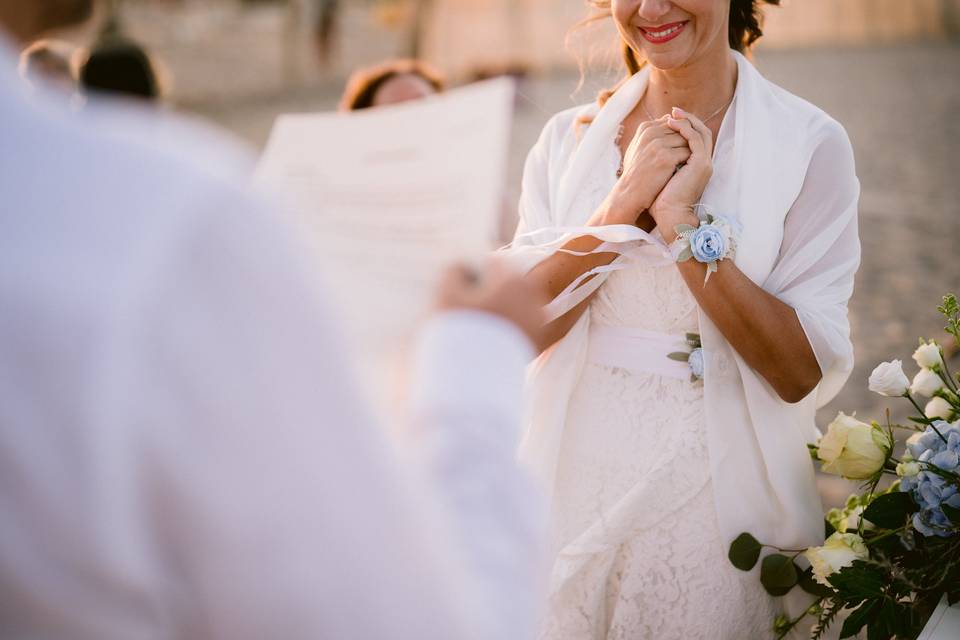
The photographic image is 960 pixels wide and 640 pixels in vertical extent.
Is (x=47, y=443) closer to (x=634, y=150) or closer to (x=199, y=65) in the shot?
(x=634, y=150)

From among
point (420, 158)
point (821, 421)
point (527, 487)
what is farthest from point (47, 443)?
point (821, 421)

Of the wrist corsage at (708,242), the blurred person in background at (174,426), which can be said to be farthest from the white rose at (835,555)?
the blurred person in background at (174,426)

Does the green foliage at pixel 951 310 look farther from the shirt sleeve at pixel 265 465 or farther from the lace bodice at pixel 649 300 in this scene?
the shirt sleeve at pixel 265 465

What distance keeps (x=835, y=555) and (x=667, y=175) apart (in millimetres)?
787

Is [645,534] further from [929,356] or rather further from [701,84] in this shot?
[701,84]

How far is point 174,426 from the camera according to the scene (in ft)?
1.99

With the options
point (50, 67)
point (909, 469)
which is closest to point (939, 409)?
point (909, 469)

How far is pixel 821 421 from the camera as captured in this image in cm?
482

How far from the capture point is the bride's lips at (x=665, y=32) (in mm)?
1957

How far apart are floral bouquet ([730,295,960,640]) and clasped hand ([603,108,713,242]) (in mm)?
511

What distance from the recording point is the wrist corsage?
1819 millimetres

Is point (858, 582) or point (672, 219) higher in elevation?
point (672, 219)

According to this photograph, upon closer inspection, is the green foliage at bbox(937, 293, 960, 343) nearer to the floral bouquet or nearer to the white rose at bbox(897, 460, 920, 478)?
the floral bouquet

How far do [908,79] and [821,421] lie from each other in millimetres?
14790
